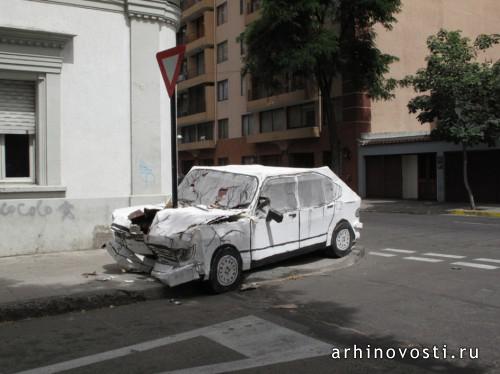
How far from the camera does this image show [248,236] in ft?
25.7

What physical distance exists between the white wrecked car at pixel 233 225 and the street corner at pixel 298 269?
23 cm

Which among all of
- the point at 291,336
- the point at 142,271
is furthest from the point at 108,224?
the point at 291,336

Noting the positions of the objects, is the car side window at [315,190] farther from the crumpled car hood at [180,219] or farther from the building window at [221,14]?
the building window at [221,14]

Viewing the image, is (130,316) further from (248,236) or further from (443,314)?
(443,314)

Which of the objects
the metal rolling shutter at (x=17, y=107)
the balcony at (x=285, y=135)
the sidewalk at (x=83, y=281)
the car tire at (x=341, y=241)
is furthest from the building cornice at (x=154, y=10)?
the balcony at (x=285, y=135)

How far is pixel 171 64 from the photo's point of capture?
766 cm

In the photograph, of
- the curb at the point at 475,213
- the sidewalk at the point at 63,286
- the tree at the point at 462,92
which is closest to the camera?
the sidewalk at the point at 63,286

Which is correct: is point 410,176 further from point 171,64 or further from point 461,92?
point 171,64

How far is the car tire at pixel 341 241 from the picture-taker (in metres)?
9.56

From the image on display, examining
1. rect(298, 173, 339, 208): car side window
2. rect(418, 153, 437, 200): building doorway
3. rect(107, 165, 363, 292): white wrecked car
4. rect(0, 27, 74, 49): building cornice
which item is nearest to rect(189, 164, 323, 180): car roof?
rect(107, 165, 363, 292): white wrecked car

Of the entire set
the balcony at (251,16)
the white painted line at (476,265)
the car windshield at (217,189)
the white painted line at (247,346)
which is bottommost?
the white painted line at (247,346)

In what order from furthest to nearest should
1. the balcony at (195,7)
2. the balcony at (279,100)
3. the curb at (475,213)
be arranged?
the balcony at (195,7) → the balcony at (279,100) → the curb at (475,213)

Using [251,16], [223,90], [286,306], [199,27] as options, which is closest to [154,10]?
[286,306]

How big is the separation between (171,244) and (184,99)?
44655 mm
